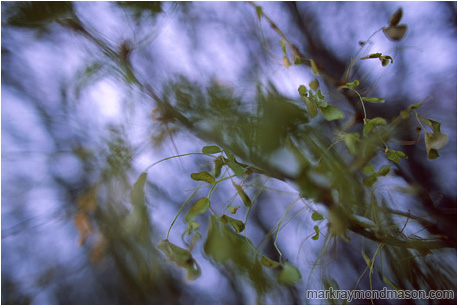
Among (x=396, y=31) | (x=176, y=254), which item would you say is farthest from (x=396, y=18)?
(x=176, y=254)

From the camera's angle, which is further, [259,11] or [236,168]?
[259,11]

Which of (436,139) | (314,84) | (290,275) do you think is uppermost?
(314,84)

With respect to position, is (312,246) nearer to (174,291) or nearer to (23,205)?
(174,291)

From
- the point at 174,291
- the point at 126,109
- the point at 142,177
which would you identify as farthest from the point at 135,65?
the point at 174,291

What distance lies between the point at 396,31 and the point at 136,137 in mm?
349

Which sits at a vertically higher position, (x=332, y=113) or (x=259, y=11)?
(x=259, y=11)

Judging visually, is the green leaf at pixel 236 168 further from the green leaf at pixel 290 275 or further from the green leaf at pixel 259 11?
the green leaf at pixel 259 11

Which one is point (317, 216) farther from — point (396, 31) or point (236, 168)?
point (396, 31)

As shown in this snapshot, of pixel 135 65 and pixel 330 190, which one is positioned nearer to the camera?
pixel 330 190

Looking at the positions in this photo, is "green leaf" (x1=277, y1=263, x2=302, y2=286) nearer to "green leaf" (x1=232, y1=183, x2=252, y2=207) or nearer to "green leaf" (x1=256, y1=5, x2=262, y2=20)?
"green leaf" (x1=232, y1=183, x2=252, y2=207)

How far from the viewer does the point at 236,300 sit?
41 cm

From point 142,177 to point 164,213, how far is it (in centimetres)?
12

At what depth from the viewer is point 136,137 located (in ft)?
1.39

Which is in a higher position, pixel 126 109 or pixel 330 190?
pixel 126 109
